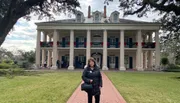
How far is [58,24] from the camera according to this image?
40.8 metres

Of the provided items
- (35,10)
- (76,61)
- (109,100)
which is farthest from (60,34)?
(109,100)

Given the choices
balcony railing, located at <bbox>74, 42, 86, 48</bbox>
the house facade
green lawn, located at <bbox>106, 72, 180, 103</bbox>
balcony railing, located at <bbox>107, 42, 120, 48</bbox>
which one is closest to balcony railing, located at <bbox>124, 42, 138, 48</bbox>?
the house facade

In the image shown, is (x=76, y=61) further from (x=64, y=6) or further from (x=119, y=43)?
(x=64, y=6)

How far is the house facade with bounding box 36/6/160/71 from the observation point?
39.9 meters

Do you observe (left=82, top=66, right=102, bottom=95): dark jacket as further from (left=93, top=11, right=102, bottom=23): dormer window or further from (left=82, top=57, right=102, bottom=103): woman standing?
(left=93, top=11, right=102, bottom=23): dormer window

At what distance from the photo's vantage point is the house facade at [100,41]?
39.9 metres

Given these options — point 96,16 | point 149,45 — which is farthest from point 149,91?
point 96,16

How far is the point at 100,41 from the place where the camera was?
4388cm

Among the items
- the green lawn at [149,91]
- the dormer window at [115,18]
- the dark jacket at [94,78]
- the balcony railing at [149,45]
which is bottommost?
the green lawn at [149,91]

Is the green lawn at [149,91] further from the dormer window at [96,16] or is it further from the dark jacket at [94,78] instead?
the dormer window at [96,16]

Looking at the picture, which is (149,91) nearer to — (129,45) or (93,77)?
(93,77)

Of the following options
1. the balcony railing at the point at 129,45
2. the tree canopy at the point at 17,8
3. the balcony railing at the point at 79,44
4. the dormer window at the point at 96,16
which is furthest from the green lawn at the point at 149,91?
the balcony railing at the point at 79,44

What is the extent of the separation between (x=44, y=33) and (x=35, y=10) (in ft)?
60.7

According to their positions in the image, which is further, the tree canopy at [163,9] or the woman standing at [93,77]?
the tree canopy at [163,9]
